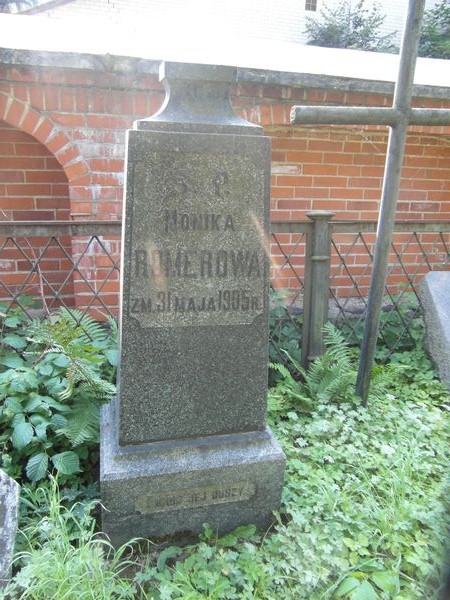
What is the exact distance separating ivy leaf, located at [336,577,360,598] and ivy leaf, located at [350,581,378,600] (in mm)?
24

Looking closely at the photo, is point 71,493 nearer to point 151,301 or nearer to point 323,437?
point 151,301

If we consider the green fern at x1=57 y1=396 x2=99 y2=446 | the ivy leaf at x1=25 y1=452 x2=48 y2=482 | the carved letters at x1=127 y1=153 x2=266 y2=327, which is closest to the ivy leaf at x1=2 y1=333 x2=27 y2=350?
the green fern at x1=57 y1=396 x2=99 y2=446

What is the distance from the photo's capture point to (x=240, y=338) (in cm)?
204

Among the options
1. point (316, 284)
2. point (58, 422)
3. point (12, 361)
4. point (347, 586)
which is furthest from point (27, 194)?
point (347, 586)

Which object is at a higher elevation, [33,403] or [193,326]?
[193,326]

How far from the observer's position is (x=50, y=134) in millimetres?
3117

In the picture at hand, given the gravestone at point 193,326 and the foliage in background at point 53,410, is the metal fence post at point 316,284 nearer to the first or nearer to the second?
the gravestone at point 193,326

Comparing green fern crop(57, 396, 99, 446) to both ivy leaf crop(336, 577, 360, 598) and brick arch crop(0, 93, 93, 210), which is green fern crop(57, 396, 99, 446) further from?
brick arch crop(0, 93, 93, 210)

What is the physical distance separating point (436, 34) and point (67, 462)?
15.6 metres

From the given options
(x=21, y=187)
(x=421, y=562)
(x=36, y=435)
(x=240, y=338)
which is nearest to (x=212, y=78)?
(x=240, y=338)

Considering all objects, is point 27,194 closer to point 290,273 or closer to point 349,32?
point 290,273

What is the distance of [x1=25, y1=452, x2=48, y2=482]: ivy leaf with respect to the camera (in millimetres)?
2121

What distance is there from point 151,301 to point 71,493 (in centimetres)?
96

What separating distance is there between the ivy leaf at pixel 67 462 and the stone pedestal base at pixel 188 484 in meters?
0.20
